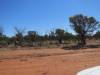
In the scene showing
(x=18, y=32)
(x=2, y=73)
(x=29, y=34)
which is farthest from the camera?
(x=29, y=34)

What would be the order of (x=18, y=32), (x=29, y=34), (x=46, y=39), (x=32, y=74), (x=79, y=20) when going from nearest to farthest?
(x=32, y=74)
(x=79, y=20)
(x=18, y=32)
(x=29, y=34)
(x=46, y=39)

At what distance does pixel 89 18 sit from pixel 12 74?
45674 millimetres

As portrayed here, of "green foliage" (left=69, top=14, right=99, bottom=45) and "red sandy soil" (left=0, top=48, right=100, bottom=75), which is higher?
"green foliage" (left=69, top=14, right=99, bottom=45)

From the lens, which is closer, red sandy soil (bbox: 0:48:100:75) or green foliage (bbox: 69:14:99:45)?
red sandy soil (bbox: 0:48:100:75)

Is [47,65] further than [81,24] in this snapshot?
No

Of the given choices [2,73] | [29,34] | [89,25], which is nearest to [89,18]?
[89,25]

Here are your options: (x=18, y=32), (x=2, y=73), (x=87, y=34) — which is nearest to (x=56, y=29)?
(x=18, y=32)

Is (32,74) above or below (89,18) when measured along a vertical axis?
below

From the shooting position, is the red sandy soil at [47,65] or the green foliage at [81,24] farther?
the green foliage at [81,24]

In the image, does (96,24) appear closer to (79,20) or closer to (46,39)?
(79,20)

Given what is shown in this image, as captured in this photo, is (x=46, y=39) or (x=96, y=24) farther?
(x=46, y=39)

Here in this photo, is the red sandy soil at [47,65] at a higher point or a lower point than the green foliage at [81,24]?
lower

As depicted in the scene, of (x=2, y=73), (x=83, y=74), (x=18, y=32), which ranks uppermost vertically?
(x=18, y=32)

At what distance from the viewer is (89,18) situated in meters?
55.1
